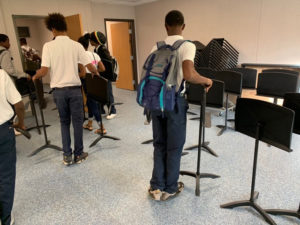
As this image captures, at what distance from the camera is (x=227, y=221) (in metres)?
1.80

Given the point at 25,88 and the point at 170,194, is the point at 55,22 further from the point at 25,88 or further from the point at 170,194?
the point at 170,194

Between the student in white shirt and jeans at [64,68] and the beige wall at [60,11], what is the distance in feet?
8.42

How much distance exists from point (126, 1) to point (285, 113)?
5300 millimetres

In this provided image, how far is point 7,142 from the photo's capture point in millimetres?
1554

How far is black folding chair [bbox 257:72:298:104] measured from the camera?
10.0 ft

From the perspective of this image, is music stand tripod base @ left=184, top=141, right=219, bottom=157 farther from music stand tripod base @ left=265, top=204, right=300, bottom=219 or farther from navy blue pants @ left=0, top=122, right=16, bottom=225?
navy blue pants @ left=0, top=122, right=16, bottom=225

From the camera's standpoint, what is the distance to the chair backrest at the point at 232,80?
10.9 ft

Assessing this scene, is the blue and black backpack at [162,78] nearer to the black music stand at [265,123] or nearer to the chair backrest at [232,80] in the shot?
the black music stand at [265,123]

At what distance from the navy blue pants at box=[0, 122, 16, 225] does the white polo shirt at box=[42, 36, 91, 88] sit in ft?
3.11

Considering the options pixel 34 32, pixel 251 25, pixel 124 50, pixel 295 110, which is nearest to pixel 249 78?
pixel 251 25

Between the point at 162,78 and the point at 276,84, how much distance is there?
2.31 meters

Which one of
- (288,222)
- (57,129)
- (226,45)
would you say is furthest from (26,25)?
(288,222)

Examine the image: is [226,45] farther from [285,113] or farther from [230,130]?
[285,113]

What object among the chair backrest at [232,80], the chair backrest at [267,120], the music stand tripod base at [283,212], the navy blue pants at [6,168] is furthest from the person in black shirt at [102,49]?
the music stand tripod base at [283,212]
